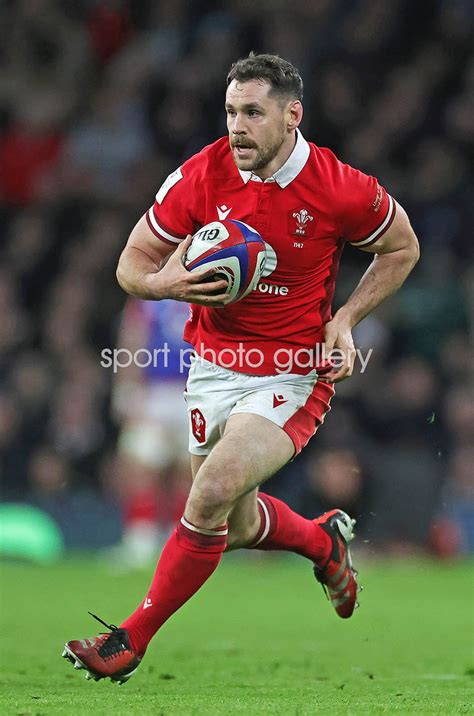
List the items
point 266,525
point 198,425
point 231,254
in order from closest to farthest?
point 231,254
point 198,425
point 266,525

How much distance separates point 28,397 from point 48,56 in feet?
12.8

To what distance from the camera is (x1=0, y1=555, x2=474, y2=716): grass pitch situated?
537 centimetres

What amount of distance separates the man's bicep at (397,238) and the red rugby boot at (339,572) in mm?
1400

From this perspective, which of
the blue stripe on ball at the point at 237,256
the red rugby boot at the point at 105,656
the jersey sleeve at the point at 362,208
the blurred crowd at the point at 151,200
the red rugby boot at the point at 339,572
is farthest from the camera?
the blurred crowd at the point at 151,200

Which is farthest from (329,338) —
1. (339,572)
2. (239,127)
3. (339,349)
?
(339,572)

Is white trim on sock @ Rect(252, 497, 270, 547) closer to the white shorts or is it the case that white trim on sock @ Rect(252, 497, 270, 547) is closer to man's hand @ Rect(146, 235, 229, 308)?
the white shorts

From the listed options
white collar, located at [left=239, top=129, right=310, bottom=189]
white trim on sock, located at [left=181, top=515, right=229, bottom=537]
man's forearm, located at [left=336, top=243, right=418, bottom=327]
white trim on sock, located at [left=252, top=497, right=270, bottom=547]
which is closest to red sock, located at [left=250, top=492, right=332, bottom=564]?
white trim on sock, located at [left=252, top=497, right=270, bottom=547]

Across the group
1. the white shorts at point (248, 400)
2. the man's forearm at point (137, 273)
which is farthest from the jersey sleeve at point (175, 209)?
the white shorts at point (248, 400)

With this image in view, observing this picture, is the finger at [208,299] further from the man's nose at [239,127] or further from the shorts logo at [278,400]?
the man's nose at [239,127]

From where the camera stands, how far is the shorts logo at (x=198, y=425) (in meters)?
6.35

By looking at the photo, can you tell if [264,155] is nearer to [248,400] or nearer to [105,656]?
[248,400]

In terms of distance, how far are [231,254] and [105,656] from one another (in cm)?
164

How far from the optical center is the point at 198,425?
20.9 ft

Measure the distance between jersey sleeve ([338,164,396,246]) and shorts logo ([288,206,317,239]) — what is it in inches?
5.5
